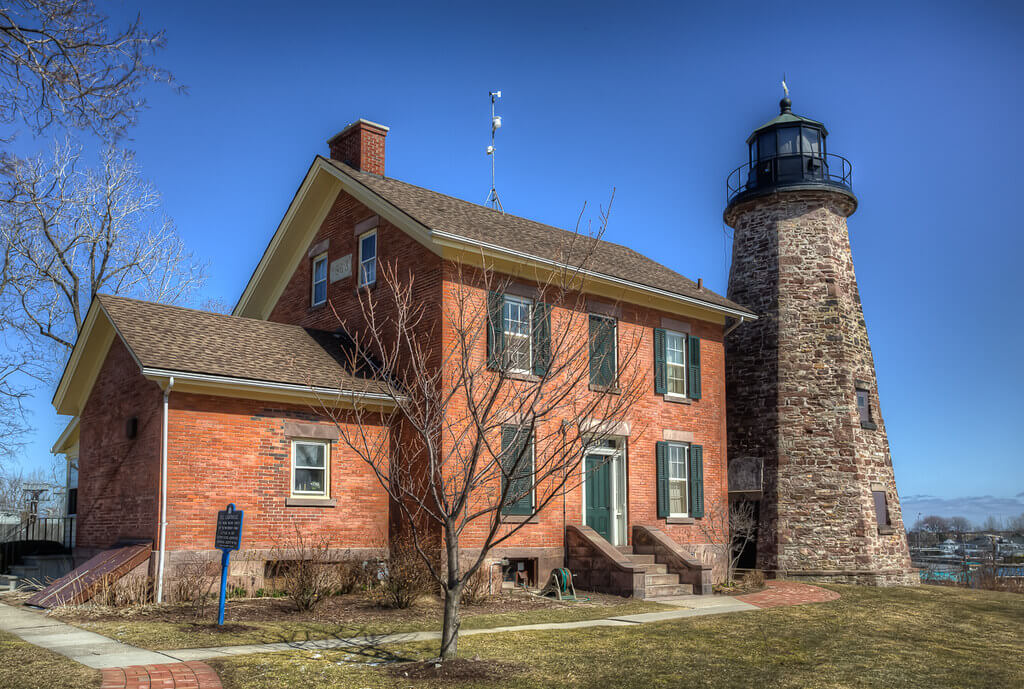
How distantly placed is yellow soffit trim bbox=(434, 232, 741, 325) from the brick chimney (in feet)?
16.7

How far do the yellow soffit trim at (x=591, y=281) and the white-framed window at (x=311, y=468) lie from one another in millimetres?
4365

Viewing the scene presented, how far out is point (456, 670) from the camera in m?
8.53

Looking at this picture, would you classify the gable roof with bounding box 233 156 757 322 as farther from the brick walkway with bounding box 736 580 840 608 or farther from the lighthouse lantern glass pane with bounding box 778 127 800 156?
the brick walkway with bounding box 736 580 840 608

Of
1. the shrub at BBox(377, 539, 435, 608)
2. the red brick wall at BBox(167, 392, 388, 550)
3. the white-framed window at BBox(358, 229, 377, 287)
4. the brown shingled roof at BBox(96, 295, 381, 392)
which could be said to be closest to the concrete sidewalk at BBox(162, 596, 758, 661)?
the shrub at BBox(377, 539, 435, 608)

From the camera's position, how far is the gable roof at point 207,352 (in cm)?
1445

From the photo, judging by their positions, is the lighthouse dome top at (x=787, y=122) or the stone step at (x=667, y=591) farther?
the lighthouse dome top at (x=787, y=122)

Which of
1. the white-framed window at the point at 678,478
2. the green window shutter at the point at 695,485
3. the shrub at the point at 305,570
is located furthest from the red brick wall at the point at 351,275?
the green window shutter at the point at 695,485

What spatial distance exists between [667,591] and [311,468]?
288 inches

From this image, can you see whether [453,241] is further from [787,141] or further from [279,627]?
[787,141]

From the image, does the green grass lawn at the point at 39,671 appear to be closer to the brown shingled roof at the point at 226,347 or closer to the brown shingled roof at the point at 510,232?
the brown shingled roof at the point at 226,347

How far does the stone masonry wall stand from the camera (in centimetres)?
2262

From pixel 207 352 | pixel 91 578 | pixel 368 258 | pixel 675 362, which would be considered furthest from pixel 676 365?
pixel 91 578

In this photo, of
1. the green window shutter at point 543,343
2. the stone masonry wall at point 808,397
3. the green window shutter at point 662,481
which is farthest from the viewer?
the stone masonry wall at point 808,397

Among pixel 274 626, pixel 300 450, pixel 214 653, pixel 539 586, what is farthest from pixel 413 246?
pixel 214 653
